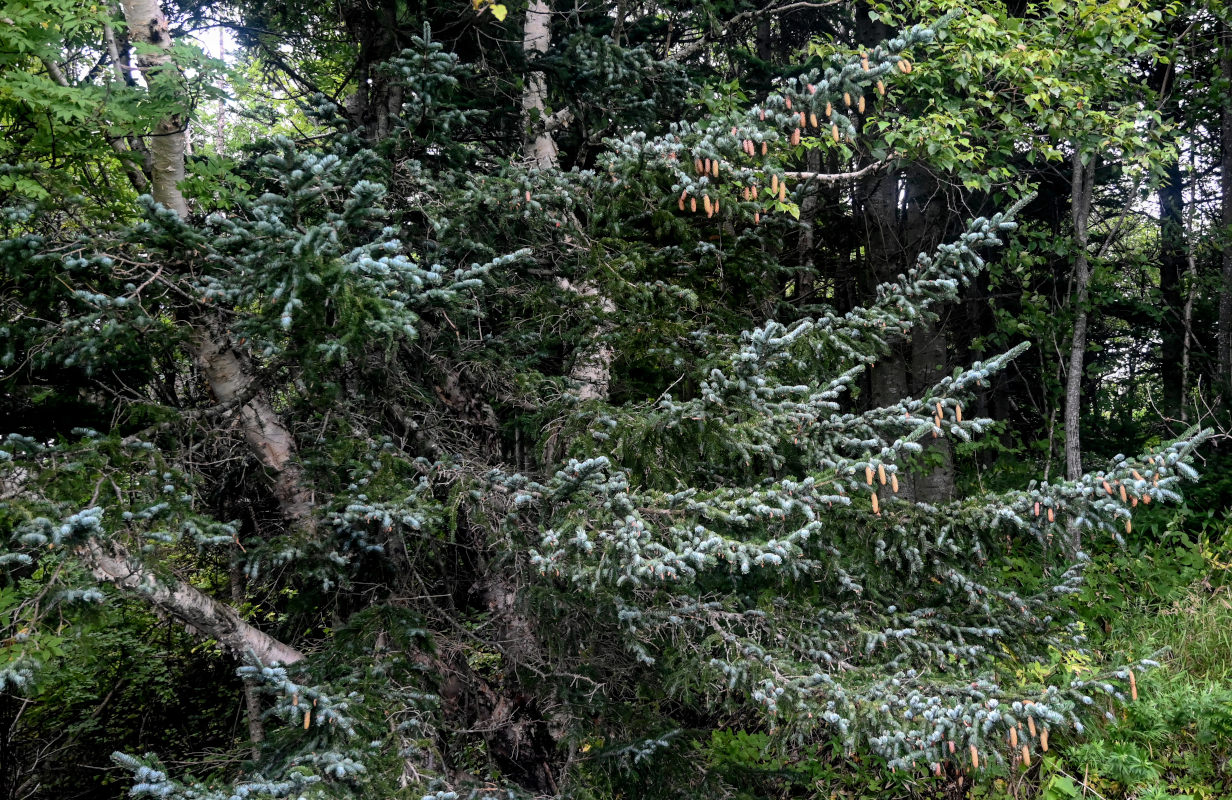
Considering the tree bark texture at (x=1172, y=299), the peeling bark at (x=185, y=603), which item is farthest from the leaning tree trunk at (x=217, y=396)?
the tree bark texture at (x=1172, y=299)

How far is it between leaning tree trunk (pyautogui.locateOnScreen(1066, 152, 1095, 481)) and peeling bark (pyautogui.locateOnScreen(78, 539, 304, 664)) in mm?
6925

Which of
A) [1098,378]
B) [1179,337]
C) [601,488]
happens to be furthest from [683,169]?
[1098,378]

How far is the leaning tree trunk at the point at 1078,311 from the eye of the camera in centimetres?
746

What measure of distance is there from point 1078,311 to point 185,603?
797 centimetres

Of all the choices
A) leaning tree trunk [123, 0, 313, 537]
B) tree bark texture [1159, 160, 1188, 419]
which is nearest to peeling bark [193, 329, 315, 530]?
leaning tree trunk [123, 0, 313, 537]

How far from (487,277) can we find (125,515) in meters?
1.79

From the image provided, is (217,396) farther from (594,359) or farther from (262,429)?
(594,359)

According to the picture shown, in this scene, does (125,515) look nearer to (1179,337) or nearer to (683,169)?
(683,169)

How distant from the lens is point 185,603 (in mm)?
3715

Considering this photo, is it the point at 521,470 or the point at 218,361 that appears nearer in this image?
the point at 218,361

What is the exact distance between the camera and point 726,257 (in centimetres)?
A: 534

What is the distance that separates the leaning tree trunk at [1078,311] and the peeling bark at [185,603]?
6.92m

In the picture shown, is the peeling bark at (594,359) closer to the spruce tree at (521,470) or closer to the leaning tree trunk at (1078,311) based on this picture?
the spruce tree at (521,470)

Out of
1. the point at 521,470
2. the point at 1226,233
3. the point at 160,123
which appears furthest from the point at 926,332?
the point at 160,123
